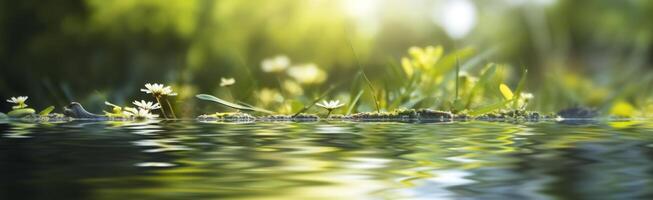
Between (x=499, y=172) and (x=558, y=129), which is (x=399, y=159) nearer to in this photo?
(x=499, y=172)

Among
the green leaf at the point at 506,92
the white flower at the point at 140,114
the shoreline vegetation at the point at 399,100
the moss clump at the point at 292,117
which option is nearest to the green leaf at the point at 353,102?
the shoreline vegetation at the point at 399,100

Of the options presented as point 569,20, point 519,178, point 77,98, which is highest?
point 569,20

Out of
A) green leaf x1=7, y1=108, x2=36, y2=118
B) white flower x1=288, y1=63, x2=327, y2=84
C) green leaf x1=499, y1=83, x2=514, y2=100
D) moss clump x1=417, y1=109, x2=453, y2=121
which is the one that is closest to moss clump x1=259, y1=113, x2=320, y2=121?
white flower x1=288, y1=63, x2=327, y2=84

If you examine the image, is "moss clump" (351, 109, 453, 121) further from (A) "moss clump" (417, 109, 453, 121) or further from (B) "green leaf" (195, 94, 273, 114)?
(B) "green leaf" (195, 94, 273, 114)

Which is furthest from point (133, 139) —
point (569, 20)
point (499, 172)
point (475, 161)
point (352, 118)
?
point (569, 20)

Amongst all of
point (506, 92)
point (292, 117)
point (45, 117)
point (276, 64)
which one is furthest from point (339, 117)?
point (45, 117)
